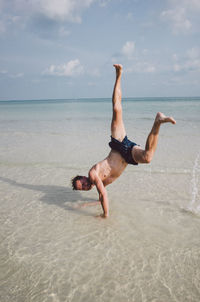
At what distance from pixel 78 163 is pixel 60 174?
1054 mm

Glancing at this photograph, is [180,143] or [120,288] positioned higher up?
[180,143]

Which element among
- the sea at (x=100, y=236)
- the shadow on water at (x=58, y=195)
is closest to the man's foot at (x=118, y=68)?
the sea at (x=100, y=236)

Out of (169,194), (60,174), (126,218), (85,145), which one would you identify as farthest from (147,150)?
(85,145)

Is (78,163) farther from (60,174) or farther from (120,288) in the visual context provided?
(120,288)

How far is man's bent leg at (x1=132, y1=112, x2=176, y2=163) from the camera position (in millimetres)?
3697

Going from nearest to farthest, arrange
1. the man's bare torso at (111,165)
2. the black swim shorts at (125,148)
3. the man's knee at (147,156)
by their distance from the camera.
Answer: the man's knee at (147,156) → the black swim shorts at (125,148) → the man's bare torso at (111,165)

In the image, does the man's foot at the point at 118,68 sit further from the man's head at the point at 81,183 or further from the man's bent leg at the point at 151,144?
the man's head at the point at 81,183

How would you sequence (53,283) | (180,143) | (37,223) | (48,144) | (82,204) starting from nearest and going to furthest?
1. (53,283)
2. (37,223)
3. (82,204)
4. (180,143)
5. (48,144)

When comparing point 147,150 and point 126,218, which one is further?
point 126,218

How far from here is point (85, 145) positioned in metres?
9.84

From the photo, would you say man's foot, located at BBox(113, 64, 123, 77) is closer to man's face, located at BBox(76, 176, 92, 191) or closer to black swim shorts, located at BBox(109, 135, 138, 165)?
black swim shorts, located at BBox(109, 135, 138, 165)

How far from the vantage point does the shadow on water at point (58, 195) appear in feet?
16.3

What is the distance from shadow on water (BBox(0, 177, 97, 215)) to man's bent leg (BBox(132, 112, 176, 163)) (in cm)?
160

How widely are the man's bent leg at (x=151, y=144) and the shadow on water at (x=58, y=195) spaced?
160cm
